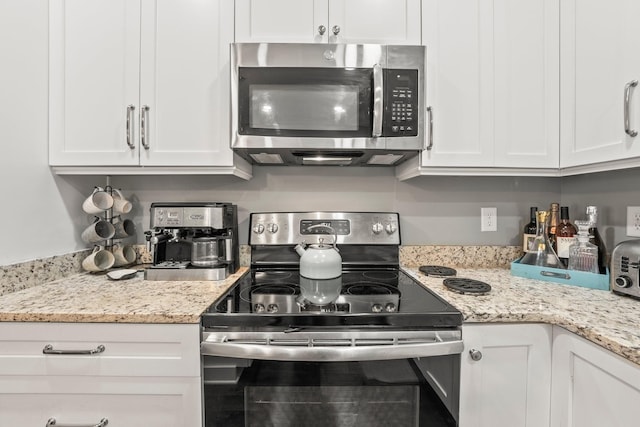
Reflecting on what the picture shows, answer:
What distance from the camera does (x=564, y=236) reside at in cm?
138

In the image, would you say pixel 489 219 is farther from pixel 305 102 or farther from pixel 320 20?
pixel 320 20

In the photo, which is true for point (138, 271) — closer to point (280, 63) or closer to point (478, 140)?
point (280, 63)

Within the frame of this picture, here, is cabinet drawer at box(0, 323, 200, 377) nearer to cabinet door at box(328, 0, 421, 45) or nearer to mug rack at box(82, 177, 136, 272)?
mug rack at box(82, 177, 136, 272)

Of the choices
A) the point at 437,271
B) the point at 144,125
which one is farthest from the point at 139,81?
the point at 437,271

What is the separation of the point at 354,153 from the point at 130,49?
105cm

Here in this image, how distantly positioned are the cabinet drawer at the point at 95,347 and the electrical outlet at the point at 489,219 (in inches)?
58.7

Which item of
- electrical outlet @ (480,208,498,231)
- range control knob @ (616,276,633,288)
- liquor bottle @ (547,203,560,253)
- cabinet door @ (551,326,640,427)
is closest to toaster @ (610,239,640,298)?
range control knob @ (616,276,633,288)

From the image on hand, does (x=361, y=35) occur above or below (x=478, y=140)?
above

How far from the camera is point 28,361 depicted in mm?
916

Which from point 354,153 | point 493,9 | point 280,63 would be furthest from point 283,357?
point 493,9

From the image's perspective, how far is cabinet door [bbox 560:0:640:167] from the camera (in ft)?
3.37

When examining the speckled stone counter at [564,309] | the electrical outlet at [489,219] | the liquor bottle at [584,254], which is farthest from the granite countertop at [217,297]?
the electrical outlet at [489,219]

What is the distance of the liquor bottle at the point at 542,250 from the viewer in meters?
1.36

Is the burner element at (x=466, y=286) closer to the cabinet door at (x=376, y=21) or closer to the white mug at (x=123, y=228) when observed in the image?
the cabinet door at (x=376, y=21)
